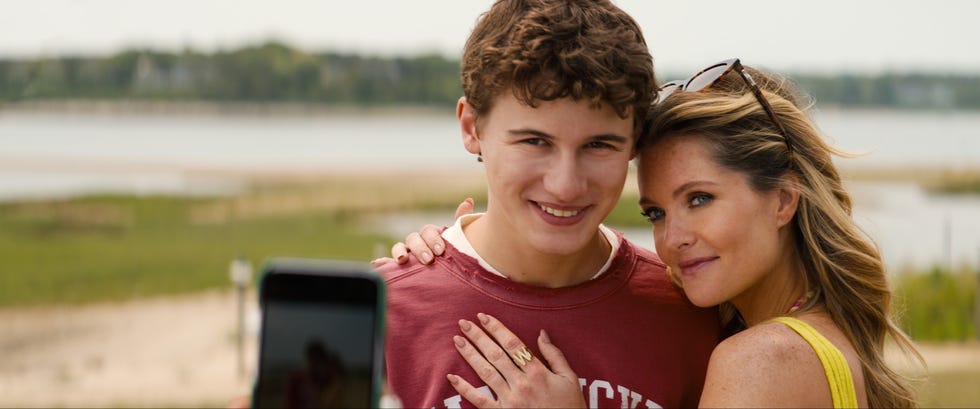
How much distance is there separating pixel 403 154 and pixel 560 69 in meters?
92.3

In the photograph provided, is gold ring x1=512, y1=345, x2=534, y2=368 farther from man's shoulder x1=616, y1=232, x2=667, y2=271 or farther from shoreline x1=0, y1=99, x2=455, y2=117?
shoreline x1=0, y1=99, x2=455, y2=117

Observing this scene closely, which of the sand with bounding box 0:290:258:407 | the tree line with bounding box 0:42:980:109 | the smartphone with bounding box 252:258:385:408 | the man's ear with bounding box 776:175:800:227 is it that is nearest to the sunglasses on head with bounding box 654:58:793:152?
the man's ear with bounding box 776:175:800:227

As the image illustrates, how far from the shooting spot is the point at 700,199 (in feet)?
9.77

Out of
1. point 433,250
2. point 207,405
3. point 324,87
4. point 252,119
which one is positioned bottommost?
point 252,119

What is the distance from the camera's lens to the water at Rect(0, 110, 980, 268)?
4181cm

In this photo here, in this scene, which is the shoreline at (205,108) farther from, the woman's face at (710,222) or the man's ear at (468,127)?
the woman's face at (710,222)

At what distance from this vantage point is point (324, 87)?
11794 cm

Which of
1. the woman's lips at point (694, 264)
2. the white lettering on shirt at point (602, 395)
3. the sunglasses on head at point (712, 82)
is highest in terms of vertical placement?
the sunglasses on head at point (712, 82)

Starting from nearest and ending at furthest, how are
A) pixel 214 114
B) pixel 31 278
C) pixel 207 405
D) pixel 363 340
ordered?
pixel 363 340 < pixel 207 405 < pixel 31 278 < pixel 214 114

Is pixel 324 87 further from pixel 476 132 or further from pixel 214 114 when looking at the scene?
pixel 476 132

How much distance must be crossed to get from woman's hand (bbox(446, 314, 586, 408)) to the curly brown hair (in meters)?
0.63

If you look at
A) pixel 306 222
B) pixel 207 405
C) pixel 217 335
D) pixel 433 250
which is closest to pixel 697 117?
pixel 433 250

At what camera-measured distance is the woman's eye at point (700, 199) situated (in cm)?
296

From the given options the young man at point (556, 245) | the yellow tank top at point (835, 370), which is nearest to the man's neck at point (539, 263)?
the young man at point (556, 245)
